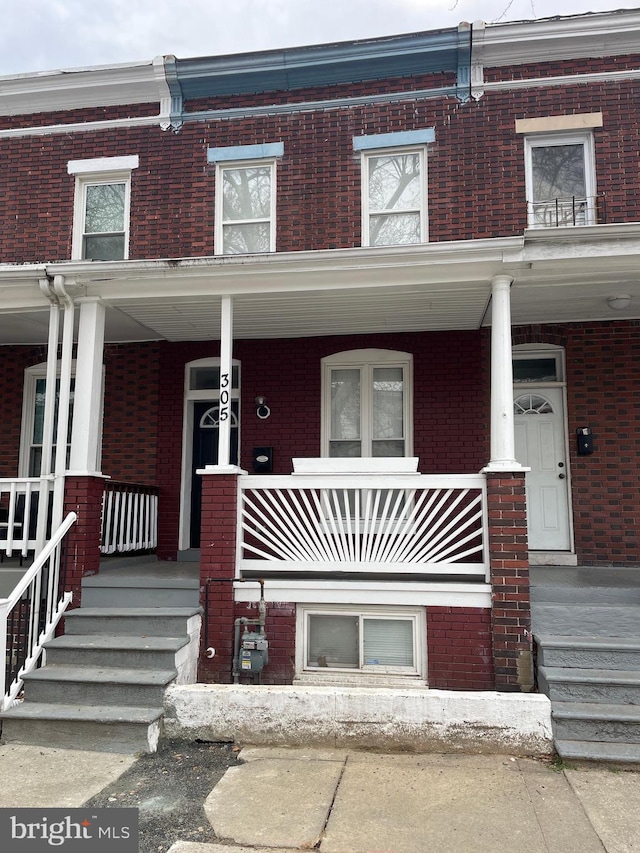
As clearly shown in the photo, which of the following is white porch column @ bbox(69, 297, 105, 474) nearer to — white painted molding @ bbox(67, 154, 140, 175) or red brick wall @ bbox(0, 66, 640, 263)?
red brick wall @ bbox(0, 66, 640, 263)

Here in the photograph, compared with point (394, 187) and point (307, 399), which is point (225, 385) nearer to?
point (307, 399)

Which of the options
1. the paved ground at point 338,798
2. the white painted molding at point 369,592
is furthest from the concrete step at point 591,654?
the paved ground at point 338,798

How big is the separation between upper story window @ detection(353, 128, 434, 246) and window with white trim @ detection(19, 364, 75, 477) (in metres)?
4.57

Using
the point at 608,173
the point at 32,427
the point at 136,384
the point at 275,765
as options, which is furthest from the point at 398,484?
the point at 32,427

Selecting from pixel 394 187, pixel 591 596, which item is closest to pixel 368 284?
pixel 394 187

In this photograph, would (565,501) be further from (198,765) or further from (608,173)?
(198,765)

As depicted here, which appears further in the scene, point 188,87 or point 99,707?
point 188,87

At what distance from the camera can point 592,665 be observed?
197 inches

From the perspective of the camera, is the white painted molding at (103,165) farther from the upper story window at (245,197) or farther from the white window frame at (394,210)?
the white window frame at (394,210)

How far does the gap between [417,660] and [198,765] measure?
7.00 feet

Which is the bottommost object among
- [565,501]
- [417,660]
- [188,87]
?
[417,660]

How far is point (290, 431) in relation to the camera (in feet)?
26.4

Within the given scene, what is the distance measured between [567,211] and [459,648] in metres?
5.42

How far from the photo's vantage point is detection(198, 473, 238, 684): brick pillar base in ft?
18.6
